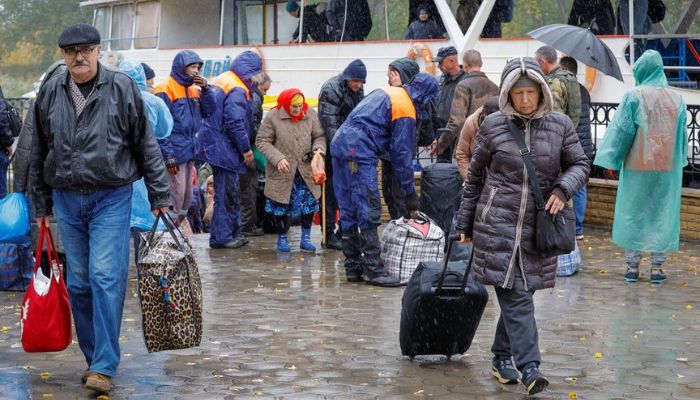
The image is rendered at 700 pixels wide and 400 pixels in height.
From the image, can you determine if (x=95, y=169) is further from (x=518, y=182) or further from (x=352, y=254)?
(x=352, y=254)

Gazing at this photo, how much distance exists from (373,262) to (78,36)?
4240 millimetres

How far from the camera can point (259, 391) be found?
6562 mm

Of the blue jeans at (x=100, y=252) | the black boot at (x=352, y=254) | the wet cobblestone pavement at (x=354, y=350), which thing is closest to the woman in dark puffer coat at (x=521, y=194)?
the wet cobblestone pavement at (x=354, y=350)

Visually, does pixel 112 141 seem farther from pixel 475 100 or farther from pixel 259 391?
pixel 475 100

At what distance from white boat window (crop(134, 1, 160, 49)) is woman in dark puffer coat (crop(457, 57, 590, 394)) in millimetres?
19260

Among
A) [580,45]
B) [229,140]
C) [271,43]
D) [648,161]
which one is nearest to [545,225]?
[648,161]

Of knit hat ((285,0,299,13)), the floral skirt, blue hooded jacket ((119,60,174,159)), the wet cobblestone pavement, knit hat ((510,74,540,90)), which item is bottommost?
the wet cobblestone pavement

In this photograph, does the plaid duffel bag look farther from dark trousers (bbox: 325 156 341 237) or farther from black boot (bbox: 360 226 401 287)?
dark trousers (bbox: 325 156 341 237)

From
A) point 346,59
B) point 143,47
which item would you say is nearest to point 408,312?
point 346,59

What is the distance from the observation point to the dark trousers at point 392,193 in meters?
11.2

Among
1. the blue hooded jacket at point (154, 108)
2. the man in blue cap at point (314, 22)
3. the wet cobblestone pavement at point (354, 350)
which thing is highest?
the man in blue cap at point (314, 22)

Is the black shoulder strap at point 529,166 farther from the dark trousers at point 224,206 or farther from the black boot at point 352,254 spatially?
the dark trousers at point 224,206

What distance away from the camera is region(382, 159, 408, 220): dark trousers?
11211mm

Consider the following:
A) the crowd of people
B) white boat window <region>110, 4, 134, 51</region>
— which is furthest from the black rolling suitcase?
white boat window <region>110, 4, 134, 51</region>
